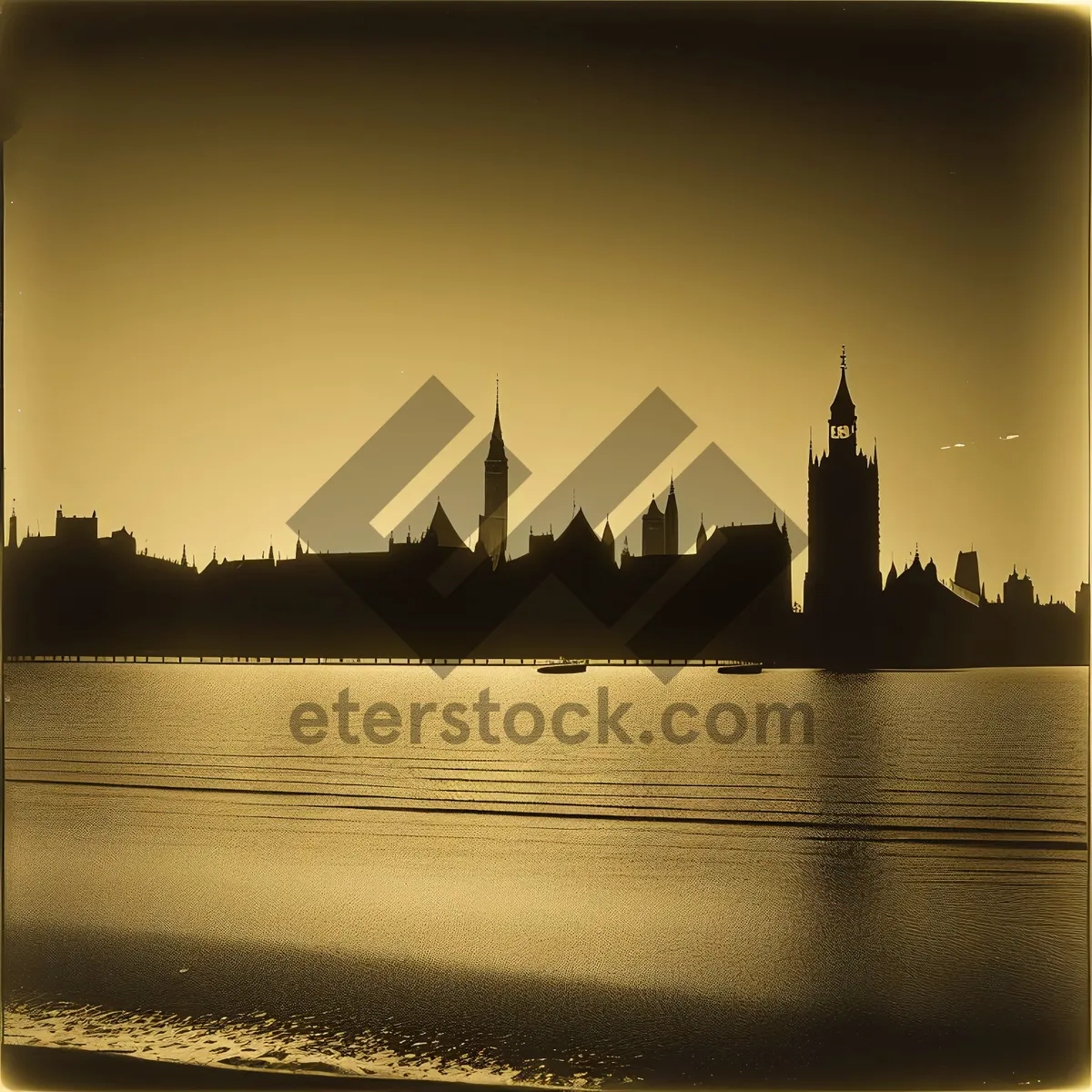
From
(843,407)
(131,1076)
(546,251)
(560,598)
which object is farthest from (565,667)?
(131,1076)

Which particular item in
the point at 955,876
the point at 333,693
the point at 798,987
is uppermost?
the point at 333,693

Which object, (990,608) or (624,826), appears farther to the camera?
(624,826)

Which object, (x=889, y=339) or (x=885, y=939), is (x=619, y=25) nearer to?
(x=889, y=339)

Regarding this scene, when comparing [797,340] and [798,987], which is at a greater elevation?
[797,340]

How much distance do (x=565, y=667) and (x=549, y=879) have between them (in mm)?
666

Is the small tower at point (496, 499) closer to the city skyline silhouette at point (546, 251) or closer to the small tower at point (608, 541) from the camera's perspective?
the city skyline silhouette at point (546, 251)

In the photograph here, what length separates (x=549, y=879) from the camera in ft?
10.3

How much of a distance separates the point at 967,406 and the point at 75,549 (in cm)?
286

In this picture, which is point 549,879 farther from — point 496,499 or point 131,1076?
point 131,1076

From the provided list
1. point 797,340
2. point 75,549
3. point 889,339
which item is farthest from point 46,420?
point 889,339

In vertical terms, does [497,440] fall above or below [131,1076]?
above

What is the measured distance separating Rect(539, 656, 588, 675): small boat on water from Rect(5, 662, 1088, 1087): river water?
5 centimetres

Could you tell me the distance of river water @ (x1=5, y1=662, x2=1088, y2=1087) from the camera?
9.92ft

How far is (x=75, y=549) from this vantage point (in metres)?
3.17
